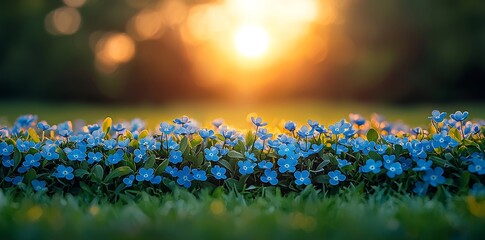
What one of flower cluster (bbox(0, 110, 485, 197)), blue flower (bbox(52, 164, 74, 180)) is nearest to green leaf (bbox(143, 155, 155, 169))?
flower cluster (bbox(0, 110, 485, 197))

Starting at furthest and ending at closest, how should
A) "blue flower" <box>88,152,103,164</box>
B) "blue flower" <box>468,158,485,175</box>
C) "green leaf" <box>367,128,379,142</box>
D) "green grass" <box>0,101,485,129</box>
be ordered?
"green grass" <box>0,101,485,129</box>
"green leaf" <box>367,128,379,142</box>
"blue flower" <box>88,152,103,164</box>
"blue flower" <box>468,158,485,175</box>

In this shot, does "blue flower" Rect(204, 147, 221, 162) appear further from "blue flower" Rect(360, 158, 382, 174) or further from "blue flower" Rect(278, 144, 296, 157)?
"blue flower" Rect(360, 158, 382, 174)

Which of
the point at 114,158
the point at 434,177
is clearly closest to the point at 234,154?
the point at 114,158

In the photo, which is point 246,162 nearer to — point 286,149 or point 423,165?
point 286,149

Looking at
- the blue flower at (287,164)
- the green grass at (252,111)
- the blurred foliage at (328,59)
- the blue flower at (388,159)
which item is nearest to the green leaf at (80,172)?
the blue flower at (287,164)

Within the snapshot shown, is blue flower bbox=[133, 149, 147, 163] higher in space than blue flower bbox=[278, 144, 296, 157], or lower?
lower

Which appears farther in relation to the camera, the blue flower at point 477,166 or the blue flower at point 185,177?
the blue flower at point 185,177

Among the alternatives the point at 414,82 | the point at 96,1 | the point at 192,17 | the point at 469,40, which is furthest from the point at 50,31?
the point at 469,40

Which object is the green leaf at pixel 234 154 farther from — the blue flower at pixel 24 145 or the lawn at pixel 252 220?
the blue flower at pixel 24 145
